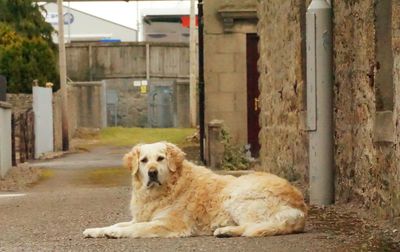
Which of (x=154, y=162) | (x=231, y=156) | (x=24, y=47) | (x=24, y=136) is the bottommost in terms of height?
(x=231, y=156)

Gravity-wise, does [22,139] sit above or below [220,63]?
below

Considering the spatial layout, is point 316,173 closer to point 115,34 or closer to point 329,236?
point 329,236

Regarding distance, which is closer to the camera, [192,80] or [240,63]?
[240,63]

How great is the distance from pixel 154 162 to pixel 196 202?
1.79ft

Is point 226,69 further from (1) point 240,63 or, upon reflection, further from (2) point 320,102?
(2) point 320,102

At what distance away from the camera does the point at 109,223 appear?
1034cm

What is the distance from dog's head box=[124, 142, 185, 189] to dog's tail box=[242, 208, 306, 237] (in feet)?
3.13

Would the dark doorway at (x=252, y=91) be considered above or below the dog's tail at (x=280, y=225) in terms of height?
above

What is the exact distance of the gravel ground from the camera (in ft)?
26.0

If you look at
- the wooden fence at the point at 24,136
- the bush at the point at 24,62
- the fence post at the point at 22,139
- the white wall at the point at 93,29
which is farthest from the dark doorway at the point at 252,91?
the white wall at the point at 93,29

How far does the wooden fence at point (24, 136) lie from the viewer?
87.8 feet

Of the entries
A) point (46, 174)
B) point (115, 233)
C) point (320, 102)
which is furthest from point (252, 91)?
point (115, 233)

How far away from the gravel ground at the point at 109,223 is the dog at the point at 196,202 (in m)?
0.14

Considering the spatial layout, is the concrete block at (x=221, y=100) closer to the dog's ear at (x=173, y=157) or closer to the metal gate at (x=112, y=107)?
the dog's ear at (x=173, y=157)
